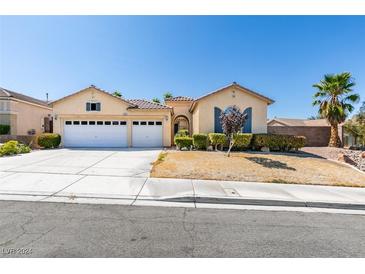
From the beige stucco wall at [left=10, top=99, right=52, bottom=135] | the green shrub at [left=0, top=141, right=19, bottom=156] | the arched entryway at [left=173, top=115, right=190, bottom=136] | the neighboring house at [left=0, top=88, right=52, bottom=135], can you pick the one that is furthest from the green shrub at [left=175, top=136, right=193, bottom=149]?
the beige stucco wall at [left=10, top=99, right=52, bottom=135]

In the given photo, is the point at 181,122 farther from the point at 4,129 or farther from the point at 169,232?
the point at 169,232

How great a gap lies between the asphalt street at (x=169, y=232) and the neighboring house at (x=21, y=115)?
18693 mm

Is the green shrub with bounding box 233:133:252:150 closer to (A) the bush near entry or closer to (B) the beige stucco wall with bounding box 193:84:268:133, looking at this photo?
(B) the beige stucco wall with bounding box 193:84:268:133

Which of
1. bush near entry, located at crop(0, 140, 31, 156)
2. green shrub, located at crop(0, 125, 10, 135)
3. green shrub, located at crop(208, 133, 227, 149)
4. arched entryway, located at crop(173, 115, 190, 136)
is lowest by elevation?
bush near entry, located at crop(0, 140, 31, 156)

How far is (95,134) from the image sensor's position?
1675cm

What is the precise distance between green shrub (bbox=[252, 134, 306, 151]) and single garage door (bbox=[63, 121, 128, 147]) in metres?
10.7

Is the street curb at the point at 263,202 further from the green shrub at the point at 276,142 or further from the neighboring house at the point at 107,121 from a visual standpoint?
the neighboring house at the point at 107,121

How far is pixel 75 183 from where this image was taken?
6.45 meters

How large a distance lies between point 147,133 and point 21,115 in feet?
44.5

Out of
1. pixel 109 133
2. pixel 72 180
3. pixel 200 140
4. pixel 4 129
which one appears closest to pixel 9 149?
pixel 109 133

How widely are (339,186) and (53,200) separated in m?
9.41

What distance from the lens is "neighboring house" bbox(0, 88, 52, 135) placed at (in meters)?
18.7

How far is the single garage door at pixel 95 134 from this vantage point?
54.9ft

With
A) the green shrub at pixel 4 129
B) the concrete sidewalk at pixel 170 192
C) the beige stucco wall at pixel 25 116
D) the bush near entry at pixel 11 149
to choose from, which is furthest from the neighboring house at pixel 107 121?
the concrete sidewalk at pixel 170 192
